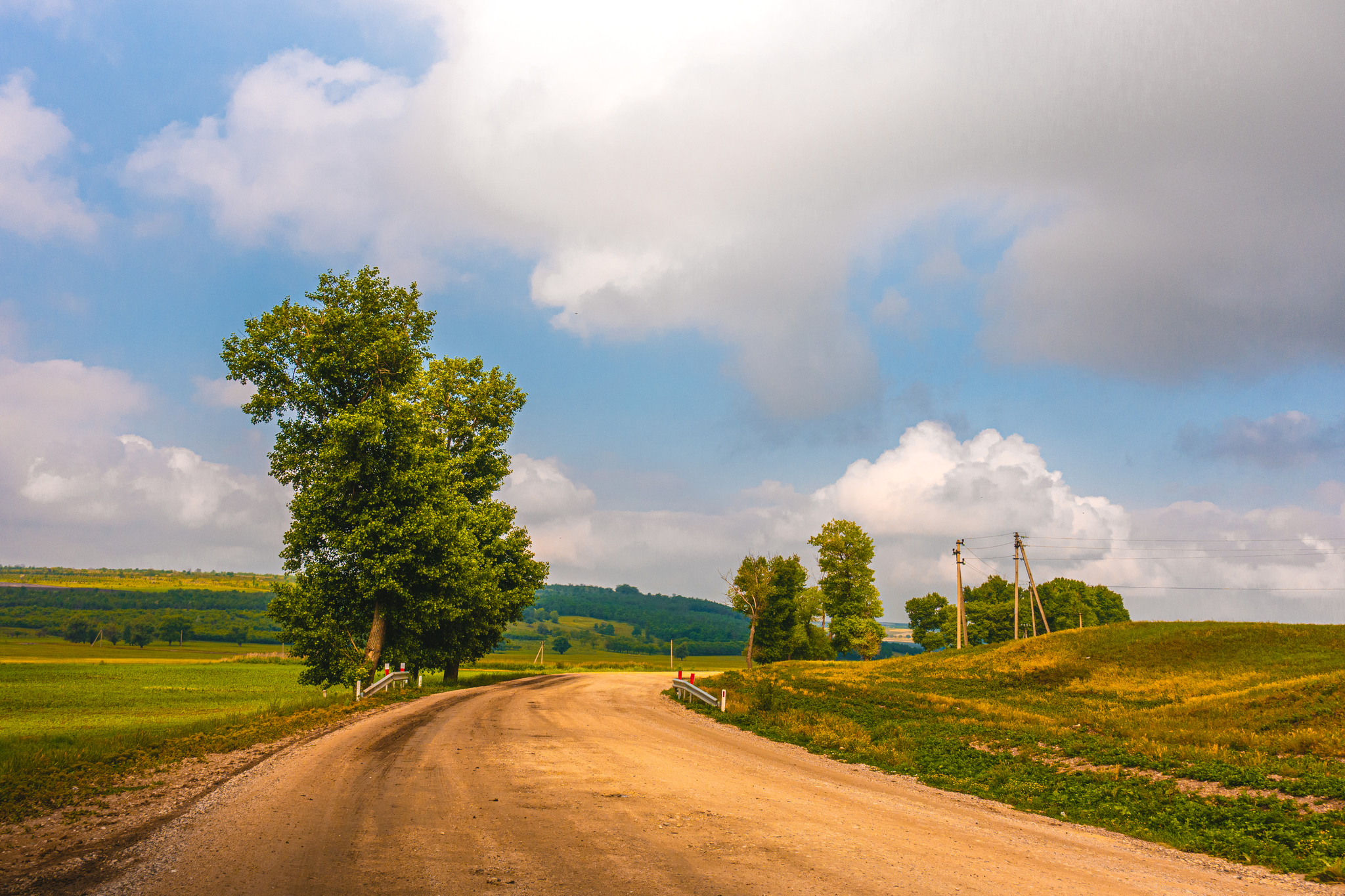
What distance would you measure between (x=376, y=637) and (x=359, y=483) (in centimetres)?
662

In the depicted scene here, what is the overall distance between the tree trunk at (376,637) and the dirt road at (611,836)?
13.3 metres

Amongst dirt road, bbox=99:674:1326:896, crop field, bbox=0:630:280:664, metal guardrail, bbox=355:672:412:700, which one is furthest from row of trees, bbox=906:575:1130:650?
crop field, bbox=0:630:280:664

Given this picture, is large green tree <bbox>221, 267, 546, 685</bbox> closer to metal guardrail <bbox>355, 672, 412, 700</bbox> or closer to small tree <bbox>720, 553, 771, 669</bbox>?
metal guardrail <bbox>355, 672, 412, 700</bbox>

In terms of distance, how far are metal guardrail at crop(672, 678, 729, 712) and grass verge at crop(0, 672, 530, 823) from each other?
13.7 meters

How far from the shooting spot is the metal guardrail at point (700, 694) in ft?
89.4

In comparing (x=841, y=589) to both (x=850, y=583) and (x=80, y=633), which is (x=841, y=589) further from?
(x=80, y=633)

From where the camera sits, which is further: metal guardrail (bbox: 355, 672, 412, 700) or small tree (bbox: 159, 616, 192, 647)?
small tree (bbox: 159, 616, 192, 647)

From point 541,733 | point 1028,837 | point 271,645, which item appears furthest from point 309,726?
point 271,645

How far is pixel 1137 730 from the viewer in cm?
2053

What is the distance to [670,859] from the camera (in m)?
8.60

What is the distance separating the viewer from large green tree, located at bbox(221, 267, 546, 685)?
2720 centimetres

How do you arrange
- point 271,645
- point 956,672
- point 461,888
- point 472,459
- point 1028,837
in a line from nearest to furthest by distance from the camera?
point 461,888 → point 1028,837 → point 472,459 → point 956,672 → point 271,645

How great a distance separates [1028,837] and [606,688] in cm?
2888

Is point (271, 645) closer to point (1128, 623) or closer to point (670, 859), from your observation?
point (1128, 623)
